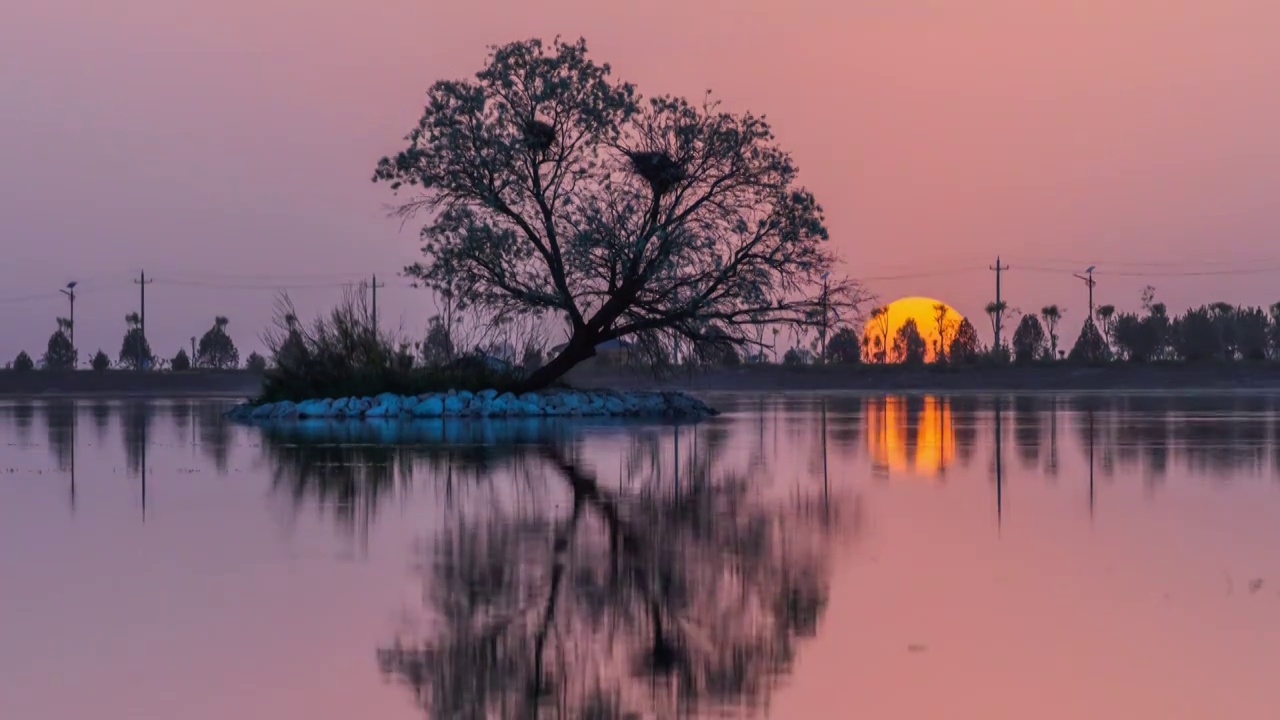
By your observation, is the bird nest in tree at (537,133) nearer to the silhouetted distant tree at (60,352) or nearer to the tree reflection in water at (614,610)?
the tree reflection in water at (614,610)

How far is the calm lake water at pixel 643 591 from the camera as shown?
20.4ft

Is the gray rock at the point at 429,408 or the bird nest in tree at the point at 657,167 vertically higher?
the bird nest in tree at the point at 657,167

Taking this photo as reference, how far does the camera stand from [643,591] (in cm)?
868

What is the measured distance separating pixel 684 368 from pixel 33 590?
31176 millimetres

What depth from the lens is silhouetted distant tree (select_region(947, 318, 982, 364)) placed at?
85.4m

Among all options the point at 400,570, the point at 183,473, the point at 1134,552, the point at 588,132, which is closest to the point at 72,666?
the point at 400,570

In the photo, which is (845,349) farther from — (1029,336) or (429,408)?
(429,408)

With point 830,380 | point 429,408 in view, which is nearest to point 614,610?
point 429,408

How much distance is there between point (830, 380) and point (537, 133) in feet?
155

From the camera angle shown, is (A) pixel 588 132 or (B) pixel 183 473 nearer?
(B) pixel 183 473

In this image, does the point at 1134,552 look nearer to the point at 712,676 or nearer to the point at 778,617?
the point at 778,617

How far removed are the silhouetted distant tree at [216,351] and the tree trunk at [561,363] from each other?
2463 inches

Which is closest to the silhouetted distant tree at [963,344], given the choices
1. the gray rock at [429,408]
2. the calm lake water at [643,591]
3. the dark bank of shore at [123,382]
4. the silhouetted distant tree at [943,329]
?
the silhouetted distant tree at [943,329]

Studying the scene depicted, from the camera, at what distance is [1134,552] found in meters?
10.3
